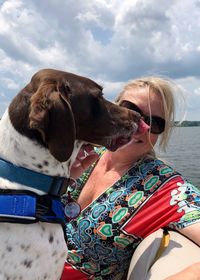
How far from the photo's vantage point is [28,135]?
269cm

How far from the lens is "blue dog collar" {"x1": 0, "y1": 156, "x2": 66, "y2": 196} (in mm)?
2680

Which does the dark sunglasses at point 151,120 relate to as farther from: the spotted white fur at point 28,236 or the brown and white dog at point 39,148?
the spotted white fur at point 28,236

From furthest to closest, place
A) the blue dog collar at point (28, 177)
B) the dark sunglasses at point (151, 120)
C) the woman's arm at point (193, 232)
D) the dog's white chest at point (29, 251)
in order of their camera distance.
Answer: the dark sunglasses at point (151, 120), the woman's arm at point (193, 232), the blue dog collar at point (28, 177), the dog's white chest at point (29, 251)

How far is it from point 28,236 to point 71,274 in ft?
3.75

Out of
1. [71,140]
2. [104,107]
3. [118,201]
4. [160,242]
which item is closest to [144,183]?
[118,201]

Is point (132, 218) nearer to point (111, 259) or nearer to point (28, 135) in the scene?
point (111, 259)

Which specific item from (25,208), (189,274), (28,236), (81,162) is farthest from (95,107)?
(189,274)

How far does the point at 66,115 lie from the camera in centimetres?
263

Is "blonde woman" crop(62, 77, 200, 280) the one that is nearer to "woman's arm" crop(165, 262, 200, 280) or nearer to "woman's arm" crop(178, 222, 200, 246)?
"woman's arm" crop(178, 222, 200, 246)

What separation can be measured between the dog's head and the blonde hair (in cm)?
63

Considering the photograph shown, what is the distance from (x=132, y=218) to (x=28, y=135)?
1246 mm

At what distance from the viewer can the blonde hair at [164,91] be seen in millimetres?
4086

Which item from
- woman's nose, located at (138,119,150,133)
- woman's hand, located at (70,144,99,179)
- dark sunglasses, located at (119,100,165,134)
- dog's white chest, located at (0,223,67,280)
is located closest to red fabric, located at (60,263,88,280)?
woman's hand, located at (70,144,99,179)

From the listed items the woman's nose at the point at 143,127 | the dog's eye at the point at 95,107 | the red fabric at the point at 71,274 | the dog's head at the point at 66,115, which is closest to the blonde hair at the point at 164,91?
the woman's nose at the point at 143,127
